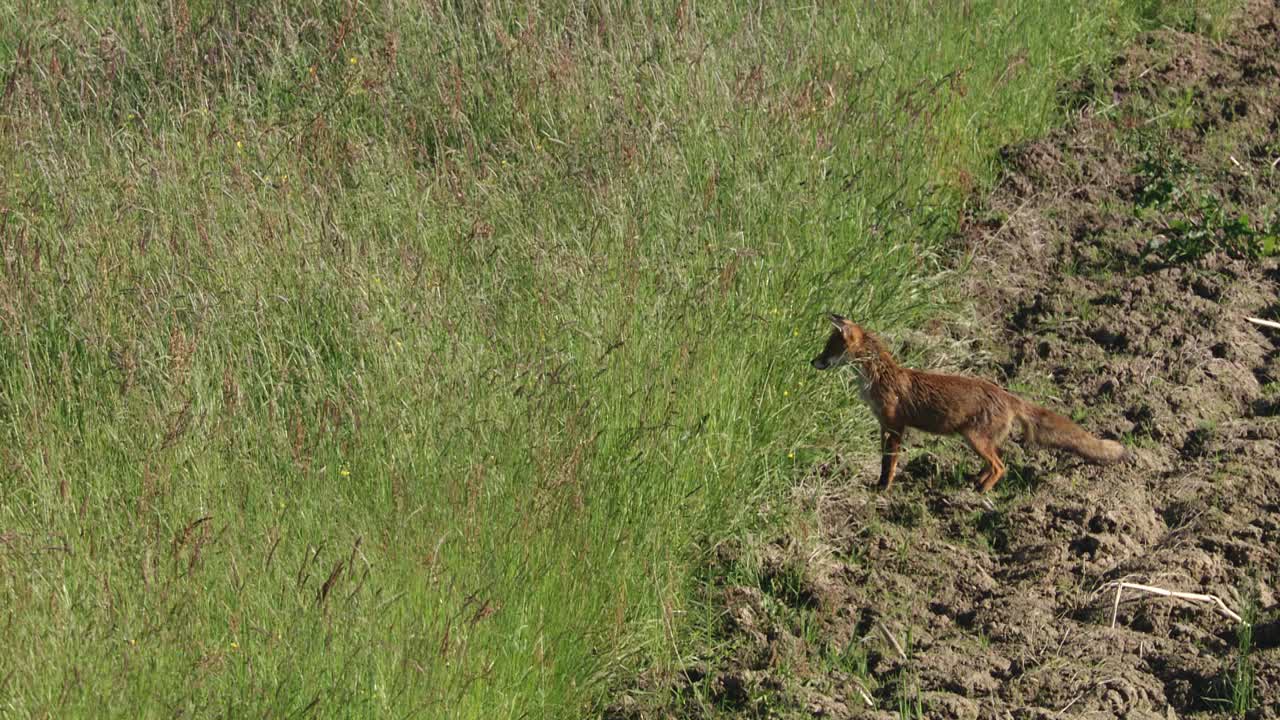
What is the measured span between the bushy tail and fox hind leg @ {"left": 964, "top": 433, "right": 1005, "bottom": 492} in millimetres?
160

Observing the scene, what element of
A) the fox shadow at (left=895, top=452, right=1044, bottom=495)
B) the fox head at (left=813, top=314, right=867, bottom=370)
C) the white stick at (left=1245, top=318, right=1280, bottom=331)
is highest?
the fox head at (left=813, top=314, right=867, bottom=370)

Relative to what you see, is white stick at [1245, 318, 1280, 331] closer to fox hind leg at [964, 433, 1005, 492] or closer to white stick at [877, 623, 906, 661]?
fox hind leg at [964, 433, 1005, 492]

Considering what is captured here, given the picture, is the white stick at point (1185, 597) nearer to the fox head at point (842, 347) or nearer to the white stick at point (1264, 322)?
the fox head at point (842, 347)

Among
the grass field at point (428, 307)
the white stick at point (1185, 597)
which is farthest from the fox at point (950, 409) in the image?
the white stick at point (1185, 597)

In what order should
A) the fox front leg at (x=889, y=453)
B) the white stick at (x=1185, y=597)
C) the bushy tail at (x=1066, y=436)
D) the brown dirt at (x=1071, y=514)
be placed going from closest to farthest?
the brown dirt at (x=1071, y=514) → the white stick at (x=1185, y=597) → the bushy tail at (x=1066, y=436) → the fox front leg at (x=889, y=453)

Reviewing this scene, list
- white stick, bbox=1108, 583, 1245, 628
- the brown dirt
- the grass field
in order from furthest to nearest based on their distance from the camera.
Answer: white stick, bbox=1108, 583, 1245, 628 < the brown dirt < the grass field

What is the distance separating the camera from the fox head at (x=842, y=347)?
5898 mm

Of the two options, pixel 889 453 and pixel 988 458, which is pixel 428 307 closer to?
pixel 889 453

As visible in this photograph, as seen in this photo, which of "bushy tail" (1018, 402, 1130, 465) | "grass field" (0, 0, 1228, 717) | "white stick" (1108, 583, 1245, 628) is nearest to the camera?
"grass field" (0, 0, 1228, 717)

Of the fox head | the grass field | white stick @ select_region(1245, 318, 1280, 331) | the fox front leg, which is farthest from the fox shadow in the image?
white stick @ select_region(1245, 318, 1280, 331)

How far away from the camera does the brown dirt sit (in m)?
4.77

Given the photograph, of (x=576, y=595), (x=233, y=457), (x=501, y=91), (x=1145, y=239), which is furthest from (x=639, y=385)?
(x=1145, y=239)

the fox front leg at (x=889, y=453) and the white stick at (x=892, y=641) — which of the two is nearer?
the white stick at (x=892, y=641)

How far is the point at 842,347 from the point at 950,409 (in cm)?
47
